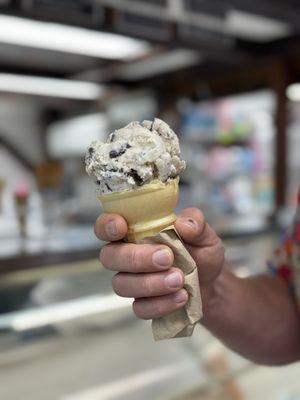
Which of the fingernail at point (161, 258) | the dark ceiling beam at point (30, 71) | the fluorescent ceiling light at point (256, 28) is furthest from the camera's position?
the dark ceiling beam at point (30, 71)

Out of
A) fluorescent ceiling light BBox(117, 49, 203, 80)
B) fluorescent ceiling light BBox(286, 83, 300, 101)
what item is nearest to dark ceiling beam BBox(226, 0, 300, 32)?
fluorescent ceiling light BBox(286, 83, 300, 101)

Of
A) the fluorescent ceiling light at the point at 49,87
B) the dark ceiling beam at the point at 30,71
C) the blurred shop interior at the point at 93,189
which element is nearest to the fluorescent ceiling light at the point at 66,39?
the blurred shop interior at the point at 93,189

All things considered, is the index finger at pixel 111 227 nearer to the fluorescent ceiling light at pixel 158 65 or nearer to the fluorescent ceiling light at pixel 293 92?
the fluorescent ceiling light at pixel 293 92

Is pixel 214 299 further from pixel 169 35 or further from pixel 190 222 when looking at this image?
pixel 169 35

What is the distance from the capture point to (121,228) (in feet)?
2.67

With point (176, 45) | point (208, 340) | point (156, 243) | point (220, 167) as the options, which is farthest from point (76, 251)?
point (220, 167)

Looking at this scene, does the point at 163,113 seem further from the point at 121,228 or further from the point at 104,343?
the point at 121,228

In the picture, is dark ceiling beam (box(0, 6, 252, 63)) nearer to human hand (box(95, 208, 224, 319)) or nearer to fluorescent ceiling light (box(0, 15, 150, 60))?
fluorescent ceiling light (box(0, 15, 150, 60))

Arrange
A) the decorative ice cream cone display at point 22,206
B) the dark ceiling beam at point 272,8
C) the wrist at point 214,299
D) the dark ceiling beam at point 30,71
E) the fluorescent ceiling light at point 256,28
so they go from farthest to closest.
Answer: the dark ceiling beam at point 30,71 < the fluorescent ceiling light at point 256,28 < the dark ceiling beam at point 272,8 < the decorative ice cream cone display at point 22,206 < the wrist at point 214,299

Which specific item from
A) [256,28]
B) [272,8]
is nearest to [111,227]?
[272,8]

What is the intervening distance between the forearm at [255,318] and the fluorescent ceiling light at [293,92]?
3.92m

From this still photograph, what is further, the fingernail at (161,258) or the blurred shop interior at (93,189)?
the blurred shop interior at (93,189)

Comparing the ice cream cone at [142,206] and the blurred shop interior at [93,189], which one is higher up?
the ice cream cone at [142,206]

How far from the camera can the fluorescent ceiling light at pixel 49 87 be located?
5.52 metres
